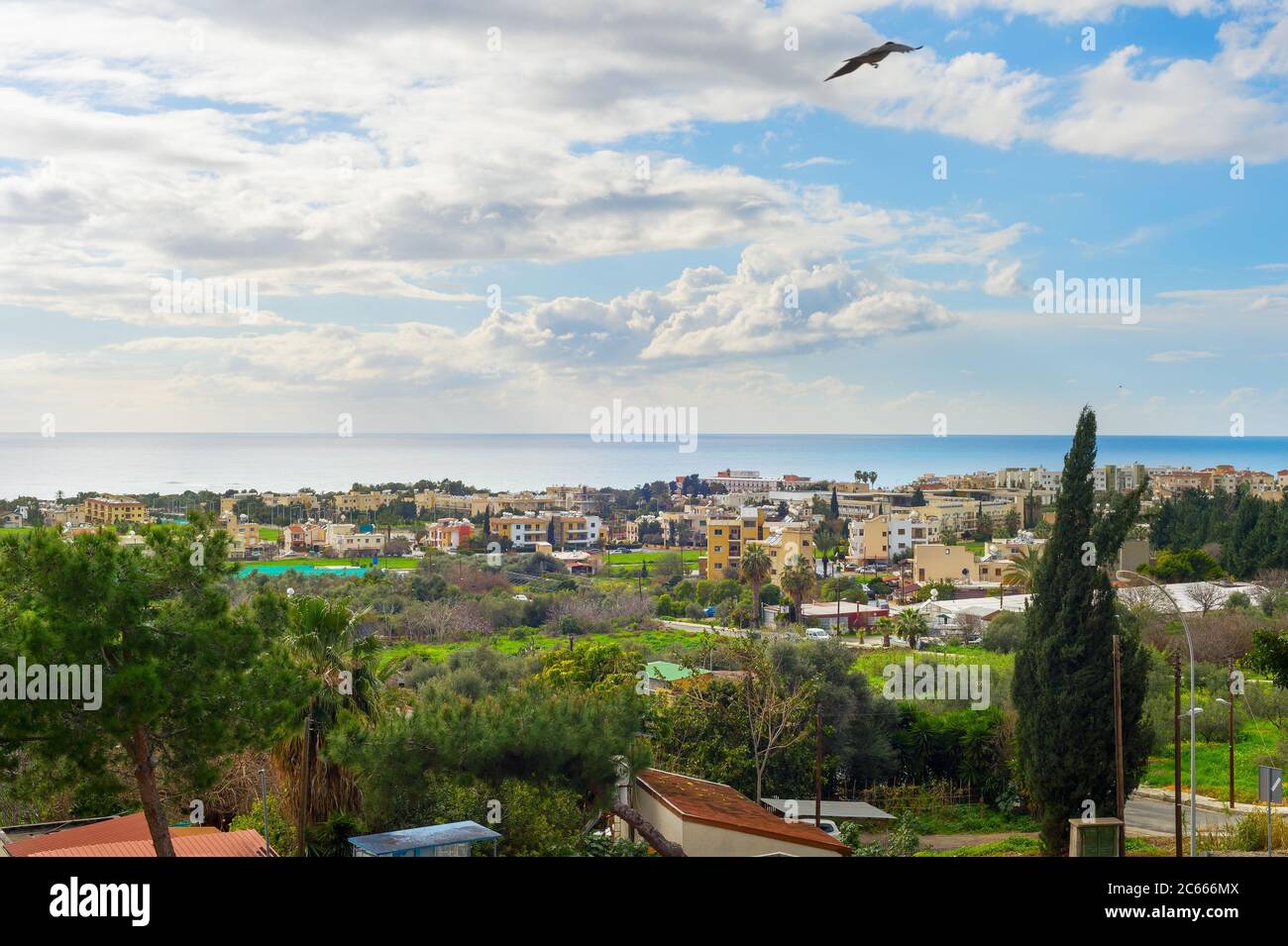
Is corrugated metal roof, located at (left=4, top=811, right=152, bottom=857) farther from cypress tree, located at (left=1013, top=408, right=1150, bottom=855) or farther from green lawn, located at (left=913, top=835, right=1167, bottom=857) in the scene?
cypress tree, located at (left=1013, top=408, right=1150, bottom=855)

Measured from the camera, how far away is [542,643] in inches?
1233

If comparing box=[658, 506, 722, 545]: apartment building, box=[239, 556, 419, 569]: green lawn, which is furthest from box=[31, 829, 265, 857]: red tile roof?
box=[658, 506, 722, 545]: apartment building

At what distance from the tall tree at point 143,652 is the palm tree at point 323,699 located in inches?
98.8

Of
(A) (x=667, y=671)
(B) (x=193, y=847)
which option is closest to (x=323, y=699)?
(B) (x=193, y=847)

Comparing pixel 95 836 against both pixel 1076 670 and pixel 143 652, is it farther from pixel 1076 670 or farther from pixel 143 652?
pixel 1076 670

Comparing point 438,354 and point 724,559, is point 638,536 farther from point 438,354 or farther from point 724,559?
point 438,354

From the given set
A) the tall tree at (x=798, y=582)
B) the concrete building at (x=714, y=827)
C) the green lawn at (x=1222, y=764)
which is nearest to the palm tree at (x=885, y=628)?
the tall tree at (x=798, y=582)

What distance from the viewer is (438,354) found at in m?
40.0

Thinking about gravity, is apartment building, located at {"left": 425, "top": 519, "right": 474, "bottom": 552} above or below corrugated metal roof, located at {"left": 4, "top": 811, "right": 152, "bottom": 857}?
above

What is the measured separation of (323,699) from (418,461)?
275 ft

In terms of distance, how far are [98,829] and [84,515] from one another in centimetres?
3393

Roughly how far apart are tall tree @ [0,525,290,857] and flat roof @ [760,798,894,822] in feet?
34.1

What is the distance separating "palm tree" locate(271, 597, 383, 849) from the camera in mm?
11828
